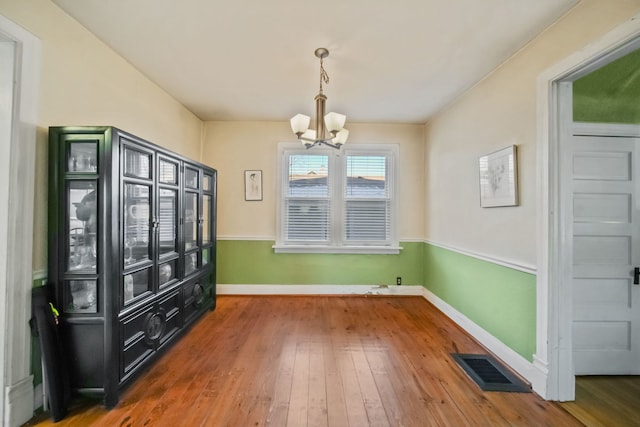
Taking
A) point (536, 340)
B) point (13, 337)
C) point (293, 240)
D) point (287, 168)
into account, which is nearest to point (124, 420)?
point (13, 337)

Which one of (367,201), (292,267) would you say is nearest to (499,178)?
(367,201)

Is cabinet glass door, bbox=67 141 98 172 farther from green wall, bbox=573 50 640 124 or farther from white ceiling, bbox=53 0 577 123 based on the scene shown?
green wall, bbox=573 50 640 124

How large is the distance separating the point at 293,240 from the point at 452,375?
8.16 ft

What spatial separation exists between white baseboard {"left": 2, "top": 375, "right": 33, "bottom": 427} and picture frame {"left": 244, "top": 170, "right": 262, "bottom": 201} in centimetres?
271

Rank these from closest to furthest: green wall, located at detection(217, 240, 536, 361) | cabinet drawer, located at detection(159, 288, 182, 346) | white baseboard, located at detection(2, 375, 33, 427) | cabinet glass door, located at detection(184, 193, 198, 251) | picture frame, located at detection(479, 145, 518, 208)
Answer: white baseboard, located at detection(2, 375, 33, 427), picture frame, located at detection(479, 145, 518, 208), cabinet drawer, located at detection(159, 288, 182, 346), cabinet glass door, located at detection(184, 193, 198, 251), green wall, located at detection(217, 240, 536, 361)

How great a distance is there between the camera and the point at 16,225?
5.02 feet

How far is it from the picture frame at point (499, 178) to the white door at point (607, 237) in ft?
1.28

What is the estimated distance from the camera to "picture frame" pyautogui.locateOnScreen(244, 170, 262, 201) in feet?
12.6

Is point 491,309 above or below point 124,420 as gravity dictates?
above

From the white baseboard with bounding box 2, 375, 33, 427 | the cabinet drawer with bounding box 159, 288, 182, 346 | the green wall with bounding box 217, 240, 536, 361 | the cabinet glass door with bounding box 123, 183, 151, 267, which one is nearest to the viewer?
the white baseboard with bounding box 2, 375, 33, 427

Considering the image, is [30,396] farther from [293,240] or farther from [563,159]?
[563,159]

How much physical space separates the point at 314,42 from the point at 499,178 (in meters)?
1.94

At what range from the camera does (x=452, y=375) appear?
6.76 ft

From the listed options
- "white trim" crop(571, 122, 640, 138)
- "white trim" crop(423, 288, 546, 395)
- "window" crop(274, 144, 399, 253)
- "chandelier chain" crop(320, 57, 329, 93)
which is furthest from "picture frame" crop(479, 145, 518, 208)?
"chandelier chain" crop(320, 57, 329, 93)
